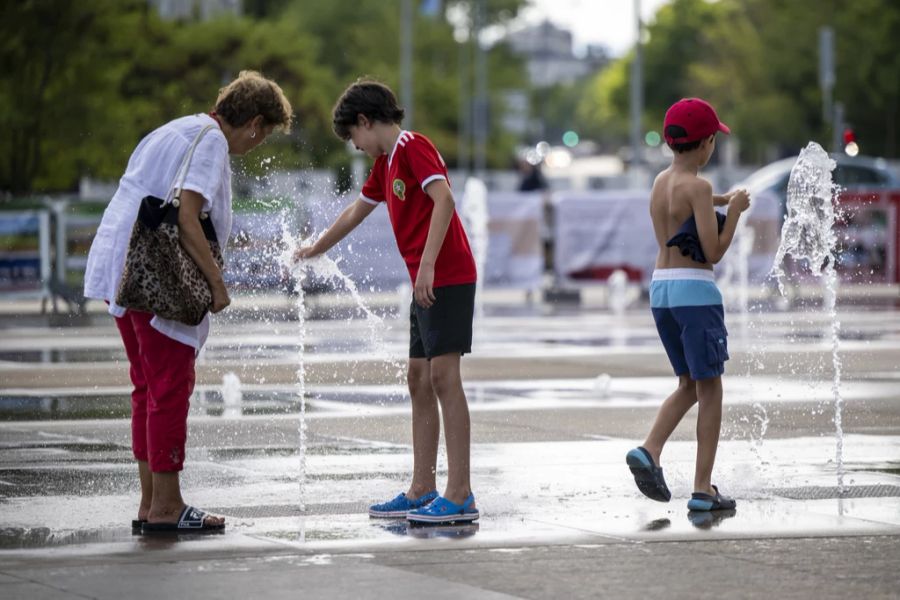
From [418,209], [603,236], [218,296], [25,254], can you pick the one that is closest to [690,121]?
[418,209]

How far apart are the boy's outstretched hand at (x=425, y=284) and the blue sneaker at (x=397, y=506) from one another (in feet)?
2.81

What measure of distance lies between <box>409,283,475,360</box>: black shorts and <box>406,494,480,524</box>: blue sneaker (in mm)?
587

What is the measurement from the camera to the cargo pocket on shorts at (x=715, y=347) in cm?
786

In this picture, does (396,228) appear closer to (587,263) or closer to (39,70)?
(587,263)

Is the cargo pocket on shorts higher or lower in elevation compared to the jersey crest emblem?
lower

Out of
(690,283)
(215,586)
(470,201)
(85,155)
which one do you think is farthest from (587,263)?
(215,586)

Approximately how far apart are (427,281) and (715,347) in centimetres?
135

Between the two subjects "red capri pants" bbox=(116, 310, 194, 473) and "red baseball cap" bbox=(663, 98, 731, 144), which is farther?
"red baseball cap" bbox=(663, 98, 731, 144)

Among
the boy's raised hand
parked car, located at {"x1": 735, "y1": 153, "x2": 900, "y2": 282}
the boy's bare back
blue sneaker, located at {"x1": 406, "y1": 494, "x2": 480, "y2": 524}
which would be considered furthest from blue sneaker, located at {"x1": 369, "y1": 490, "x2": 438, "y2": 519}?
parked car, located at {"x1": 735, "y1": 153, "x2": 900, "y2": 282}

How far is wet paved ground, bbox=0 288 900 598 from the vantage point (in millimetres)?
6254

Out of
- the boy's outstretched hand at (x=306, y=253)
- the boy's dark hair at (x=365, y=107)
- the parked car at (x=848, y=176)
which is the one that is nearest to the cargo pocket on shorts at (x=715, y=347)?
the boy's dark hair at (x=365, y=107)

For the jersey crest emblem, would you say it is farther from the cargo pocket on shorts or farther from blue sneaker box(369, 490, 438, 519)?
the cargo pocket on shorts

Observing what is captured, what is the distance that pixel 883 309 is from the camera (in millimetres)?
23016

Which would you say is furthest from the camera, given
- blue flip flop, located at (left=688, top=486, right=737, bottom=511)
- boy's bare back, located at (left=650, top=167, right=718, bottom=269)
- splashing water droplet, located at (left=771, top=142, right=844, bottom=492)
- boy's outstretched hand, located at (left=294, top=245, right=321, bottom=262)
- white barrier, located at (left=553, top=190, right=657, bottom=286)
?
white barrier, located at (left=553, top=190, right=657, bottom=286)
